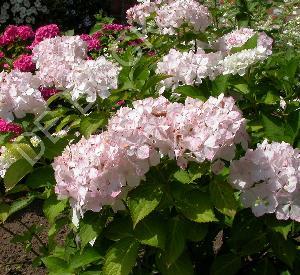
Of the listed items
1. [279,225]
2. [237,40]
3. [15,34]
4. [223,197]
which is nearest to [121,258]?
[223,197]

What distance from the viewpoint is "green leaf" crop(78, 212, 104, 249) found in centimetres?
171

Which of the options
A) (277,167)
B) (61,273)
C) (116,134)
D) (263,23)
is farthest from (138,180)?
(263,23)

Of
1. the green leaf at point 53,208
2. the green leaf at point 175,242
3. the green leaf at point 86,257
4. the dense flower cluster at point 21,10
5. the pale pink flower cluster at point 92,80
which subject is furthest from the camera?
the dense flower cluster at point 21,10

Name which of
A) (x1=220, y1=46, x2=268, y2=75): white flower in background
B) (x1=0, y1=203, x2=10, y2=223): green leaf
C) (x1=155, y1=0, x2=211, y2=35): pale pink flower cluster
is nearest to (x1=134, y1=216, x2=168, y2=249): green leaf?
(x1=220, y1=46, x2=268, y2=75): white flower in background

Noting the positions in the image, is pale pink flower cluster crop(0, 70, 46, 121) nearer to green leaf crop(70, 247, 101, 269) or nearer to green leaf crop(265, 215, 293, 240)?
green leaf crop(70, 247, 101, 269)

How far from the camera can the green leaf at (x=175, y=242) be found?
1.70 meters

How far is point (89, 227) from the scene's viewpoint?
172 centimetres

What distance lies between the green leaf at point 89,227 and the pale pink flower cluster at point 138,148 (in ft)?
0.29

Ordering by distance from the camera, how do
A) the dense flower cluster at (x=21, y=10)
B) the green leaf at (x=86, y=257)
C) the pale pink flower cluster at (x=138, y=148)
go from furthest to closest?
1. the dense flower cluster at (x=21, y=10)
2. the green leaf at (x=86, y=257)
3. the pale pink flower cluster at (x=138, y=148)

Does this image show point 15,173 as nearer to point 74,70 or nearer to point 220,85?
point 74,70

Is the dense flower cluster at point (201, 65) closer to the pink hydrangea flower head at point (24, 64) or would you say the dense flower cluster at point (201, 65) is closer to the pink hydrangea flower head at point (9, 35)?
the pink hydrangea flower head at point (24, 64)

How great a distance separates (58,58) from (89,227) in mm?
906

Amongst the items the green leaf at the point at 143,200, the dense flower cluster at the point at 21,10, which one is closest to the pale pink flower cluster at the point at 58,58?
the green leaf at the point at 143,200

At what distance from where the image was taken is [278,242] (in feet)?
5.77
